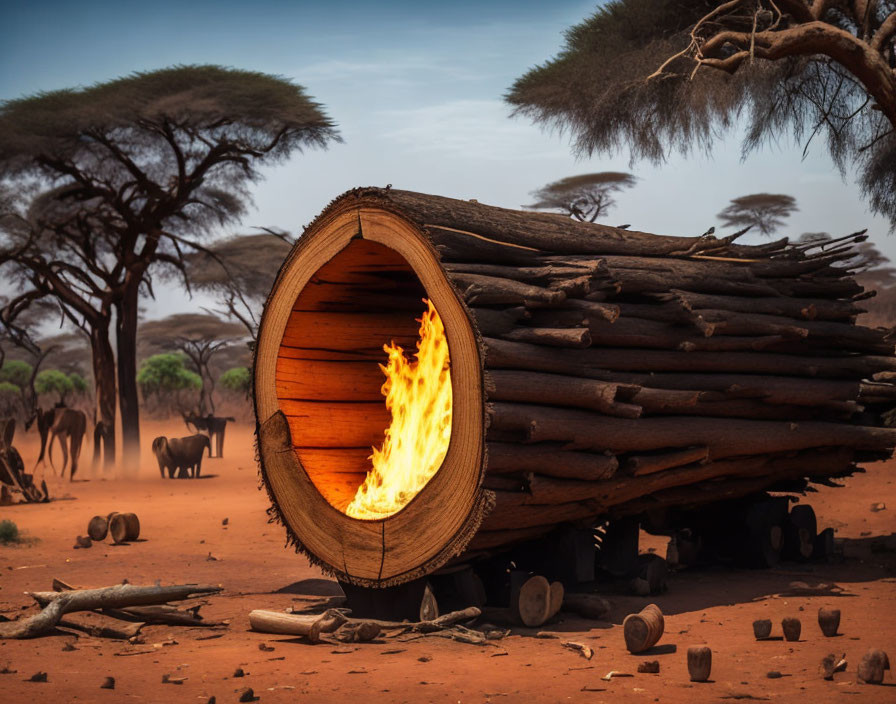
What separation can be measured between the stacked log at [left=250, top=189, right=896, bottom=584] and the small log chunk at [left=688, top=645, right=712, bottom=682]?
126 cm

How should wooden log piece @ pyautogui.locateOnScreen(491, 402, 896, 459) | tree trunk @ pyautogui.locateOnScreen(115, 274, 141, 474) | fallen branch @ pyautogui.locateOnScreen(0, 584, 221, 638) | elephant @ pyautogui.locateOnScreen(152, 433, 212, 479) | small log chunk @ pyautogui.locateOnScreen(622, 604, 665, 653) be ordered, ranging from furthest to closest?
tree trunk @ pyautogui.locateOnScreen(115, 274, 141, 474) → elephant @ pyautogui.locateOnScreen(152, 433, 212, 479) → fallen branch @ pyautogui.locateOnScreen(0, 584, 221, 638) → wooden log piece @ pyautogui.locateOnScreen(491, 402, 896, 459) → small log chunk @ pyautogui.locateOnScreen(622, 604, 665, 653)

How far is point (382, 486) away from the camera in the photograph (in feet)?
21.6

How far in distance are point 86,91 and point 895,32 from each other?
45.1 ft

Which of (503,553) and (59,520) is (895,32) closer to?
(503,553)

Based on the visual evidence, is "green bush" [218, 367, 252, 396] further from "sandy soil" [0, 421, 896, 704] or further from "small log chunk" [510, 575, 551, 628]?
"small log chunk" [510, 575, 551, 628]

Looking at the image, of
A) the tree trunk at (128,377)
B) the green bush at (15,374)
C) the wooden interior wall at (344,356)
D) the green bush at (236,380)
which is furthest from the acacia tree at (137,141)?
the green bush at (15,374)

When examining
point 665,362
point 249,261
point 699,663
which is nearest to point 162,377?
point 249,261

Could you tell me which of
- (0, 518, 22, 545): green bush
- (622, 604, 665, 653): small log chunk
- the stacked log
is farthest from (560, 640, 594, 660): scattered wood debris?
(0, 518, 22, 545): green bush

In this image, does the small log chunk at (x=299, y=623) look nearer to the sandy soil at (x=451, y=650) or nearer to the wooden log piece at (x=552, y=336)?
the sandy soil at (x=451, y=650)

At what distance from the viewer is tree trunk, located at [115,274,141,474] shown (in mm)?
19422

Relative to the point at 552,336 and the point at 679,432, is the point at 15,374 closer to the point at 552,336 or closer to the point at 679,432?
the point at 679,432

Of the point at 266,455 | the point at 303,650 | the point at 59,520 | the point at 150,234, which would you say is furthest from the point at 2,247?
the point at 303,650

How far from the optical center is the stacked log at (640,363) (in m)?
5.66

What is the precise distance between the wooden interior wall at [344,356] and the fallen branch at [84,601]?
1.10 metres
